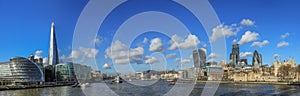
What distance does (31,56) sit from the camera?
126m

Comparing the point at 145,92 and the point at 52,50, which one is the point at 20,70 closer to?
the point at 52,50

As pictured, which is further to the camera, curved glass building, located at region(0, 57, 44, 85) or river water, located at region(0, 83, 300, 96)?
curved glass building, located at region(0, 57, 44, 85)

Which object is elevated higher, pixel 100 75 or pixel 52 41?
pixel 52 41

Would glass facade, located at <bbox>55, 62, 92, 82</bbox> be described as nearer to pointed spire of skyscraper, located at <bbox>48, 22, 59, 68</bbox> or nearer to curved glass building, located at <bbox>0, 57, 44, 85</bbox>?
pointed spire of skyscraper, located at <bbox>48, 22, 59, 68</bbox>

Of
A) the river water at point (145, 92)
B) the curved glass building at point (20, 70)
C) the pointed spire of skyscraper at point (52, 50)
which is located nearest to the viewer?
the river water at point (145, 92)

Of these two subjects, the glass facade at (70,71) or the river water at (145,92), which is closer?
the river water at (145,92)

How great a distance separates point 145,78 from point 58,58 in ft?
144

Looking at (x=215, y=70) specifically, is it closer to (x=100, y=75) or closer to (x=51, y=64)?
(x=100, y=75)

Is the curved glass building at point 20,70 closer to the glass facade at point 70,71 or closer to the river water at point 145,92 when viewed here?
the glass facade at point 70,71

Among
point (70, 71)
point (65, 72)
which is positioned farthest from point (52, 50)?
point (70, 71)

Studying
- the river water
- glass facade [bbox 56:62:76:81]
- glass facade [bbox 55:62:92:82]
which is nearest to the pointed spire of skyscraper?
glass facade [bbox 55:62:92:82]

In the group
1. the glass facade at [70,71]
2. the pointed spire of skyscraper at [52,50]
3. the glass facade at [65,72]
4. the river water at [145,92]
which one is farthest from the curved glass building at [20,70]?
the pointed spire of skyscraper at [52,50]

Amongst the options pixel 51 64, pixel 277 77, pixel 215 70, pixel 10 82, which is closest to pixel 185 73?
pixel 215 70

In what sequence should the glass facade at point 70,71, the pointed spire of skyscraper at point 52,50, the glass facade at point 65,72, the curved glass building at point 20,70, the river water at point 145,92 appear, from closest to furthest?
the river water at point 145,92, the curved glass building at point 20,70, the glass facade at point 70,71, the glass facade at point 65,72, the pointed spire of skyscraper at point 52,50
